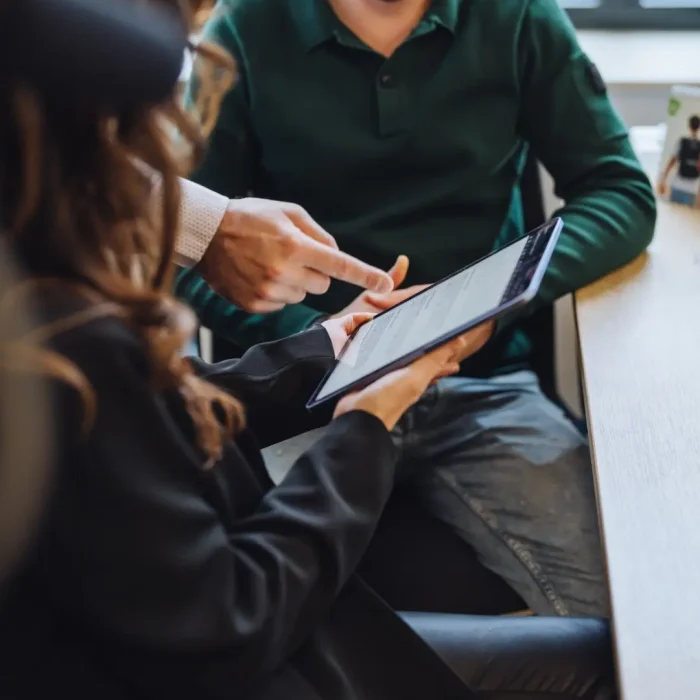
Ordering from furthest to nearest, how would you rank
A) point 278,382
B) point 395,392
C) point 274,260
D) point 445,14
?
1. point 445,14
2. point 274,260
3. point 278,382
4. point 395,392

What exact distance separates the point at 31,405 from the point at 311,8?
77cm

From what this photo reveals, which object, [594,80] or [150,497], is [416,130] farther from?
[150,497]

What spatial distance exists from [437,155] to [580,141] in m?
0.17

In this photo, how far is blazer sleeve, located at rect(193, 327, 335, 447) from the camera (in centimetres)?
82

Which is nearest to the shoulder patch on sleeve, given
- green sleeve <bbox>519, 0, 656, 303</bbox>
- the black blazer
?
green sleeve <bbox>519, 0, 656, 303</bbox>

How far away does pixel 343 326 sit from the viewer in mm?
913

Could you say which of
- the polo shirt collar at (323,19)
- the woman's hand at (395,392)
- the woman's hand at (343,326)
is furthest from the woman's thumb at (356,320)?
the polo shirt collar at (323,19)

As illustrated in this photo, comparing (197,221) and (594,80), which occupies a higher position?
(594,80)

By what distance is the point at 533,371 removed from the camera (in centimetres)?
124

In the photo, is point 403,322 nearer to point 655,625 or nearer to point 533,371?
point 655,625

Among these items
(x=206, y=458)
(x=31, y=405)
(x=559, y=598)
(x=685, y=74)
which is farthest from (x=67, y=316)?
(x=685, y=74)

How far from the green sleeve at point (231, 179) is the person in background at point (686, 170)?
50cm

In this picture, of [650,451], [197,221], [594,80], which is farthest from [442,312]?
[594,80]

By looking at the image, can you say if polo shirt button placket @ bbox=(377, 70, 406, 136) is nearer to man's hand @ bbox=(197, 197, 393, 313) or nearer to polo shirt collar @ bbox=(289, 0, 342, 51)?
polo shirt collar @ bbox=(289, 0, 342, 51)
